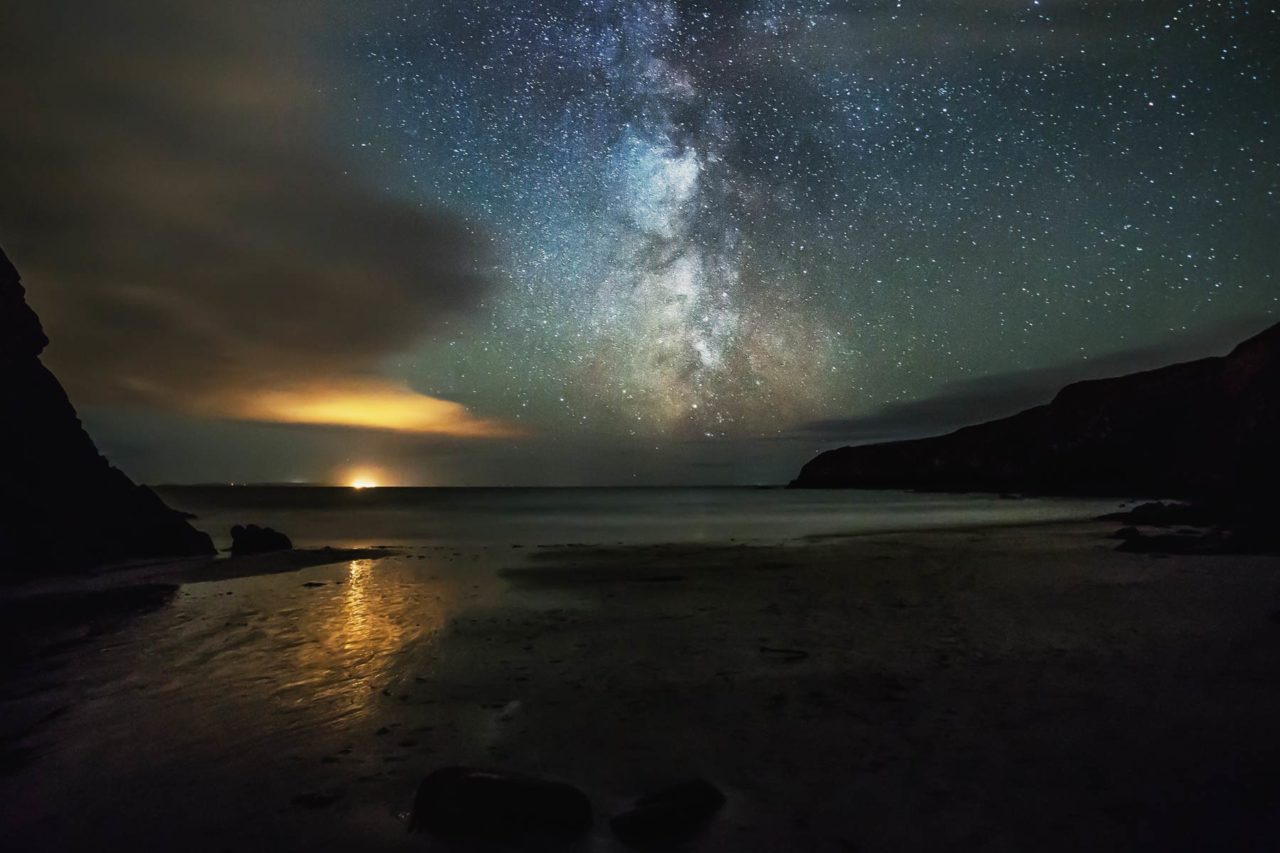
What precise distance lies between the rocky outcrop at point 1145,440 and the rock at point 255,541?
36.7m

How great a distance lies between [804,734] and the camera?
21.9 feet

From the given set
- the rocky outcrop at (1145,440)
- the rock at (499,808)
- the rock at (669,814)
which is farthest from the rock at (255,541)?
the rocky outcrop at (1145,440)

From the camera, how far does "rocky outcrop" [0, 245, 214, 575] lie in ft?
66.6

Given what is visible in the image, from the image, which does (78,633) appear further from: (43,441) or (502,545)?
(502,545)

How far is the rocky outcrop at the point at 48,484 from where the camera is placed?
20.3 metres

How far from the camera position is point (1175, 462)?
7719cm

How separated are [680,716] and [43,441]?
25.3 metres

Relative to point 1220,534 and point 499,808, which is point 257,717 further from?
point 1220,534

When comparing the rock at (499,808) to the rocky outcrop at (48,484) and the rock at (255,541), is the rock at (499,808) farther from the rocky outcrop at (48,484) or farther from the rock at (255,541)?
the rock at (255,541)

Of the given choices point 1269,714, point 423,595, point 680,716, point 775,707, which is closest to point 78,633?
point 423,595

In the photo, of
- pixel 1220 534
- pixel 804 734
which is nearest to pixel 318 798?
pixel 804 734

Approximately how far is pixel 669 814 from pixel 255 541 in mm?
27719

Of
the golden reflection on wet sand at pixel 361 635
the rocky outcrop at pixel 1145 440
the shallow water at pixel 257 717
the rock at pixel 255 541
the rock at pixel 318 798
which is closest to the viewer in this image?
the shallow water at pixel 257 717

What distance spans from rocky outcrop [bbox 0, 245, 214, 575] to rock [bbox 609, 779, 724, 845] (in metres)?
22.5
